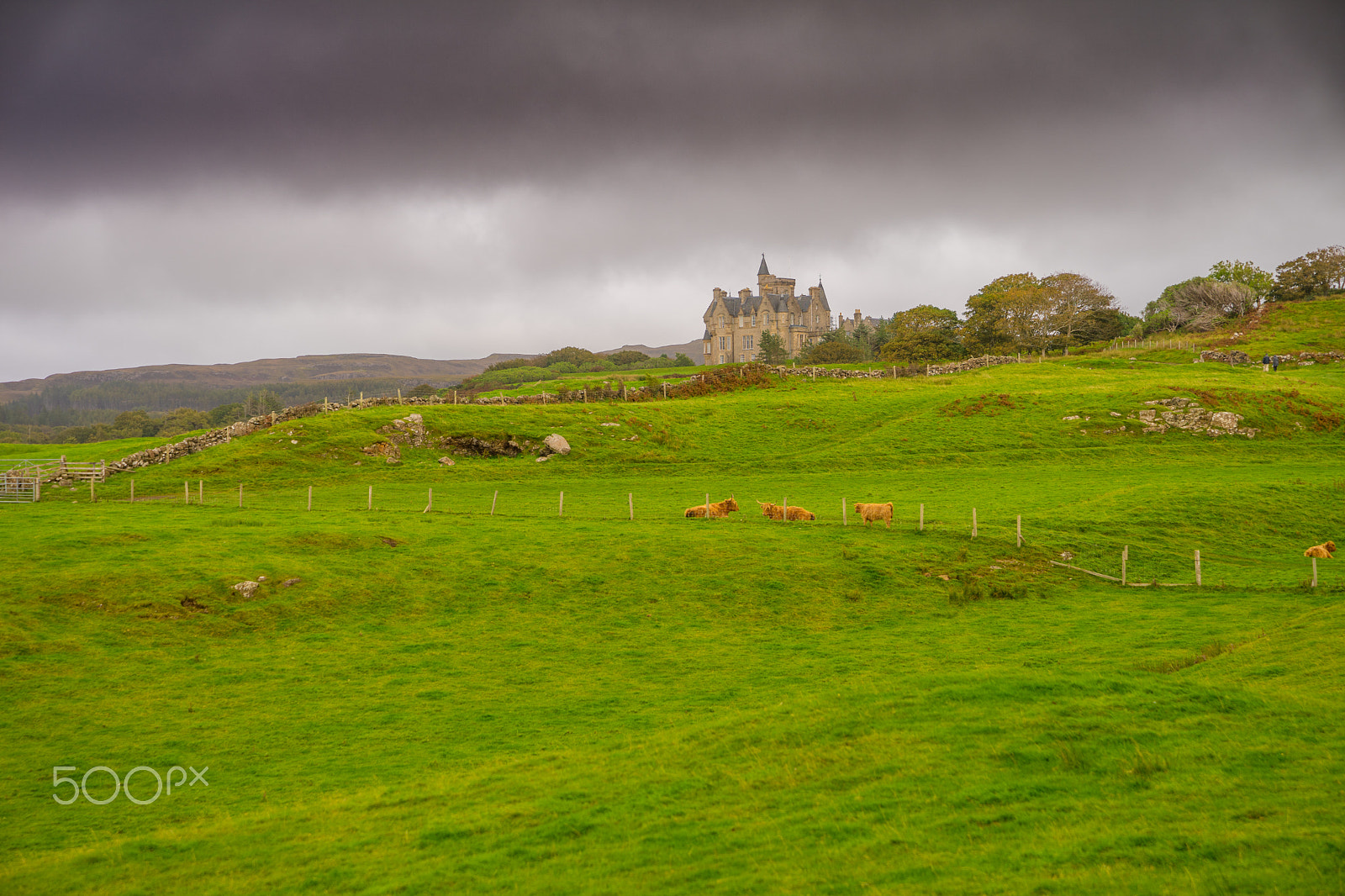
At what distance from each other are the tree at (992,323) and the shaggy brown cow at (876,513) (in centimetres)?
7933

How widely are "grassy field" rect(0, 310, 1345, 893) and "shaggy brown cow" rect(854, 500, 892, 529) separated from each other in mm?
775

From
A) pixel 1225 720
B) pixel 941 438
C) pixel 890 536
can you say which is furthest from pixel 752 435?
pixel 1225 720

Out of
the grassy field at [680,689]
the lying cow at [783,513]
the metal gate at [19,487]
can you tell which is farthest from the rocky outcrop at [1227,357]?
the metal gate at [19,487]

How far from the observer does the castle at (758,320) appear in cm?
16775

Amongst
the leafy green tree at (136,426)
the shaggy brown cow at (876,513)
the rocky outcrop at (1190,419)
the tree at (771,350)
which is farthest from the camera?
the tree at (771,350)

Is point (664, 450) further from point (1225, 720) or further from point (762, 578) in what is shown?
point (1225, 720)

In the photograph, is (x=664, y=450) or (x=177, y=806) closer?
(x=177, y=806)

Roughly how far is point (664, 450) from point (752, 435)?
8.62m

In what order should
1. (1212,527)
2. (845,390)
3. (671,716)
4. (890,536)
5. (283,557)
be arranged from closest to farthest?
(671,716), (283,557), (890,536), (1212,527), (845,390)

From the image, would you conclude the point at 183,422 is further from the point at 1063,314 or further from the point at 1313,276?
the point at 1313,276

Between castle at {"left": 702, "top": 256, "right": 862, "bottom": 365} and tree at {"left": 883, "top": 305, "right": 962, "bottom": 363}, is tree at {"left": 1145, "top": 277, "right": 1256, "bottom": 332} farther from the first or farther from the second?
castle at {"left": 702, "top": 256, "right": 862, "bottom": 365}

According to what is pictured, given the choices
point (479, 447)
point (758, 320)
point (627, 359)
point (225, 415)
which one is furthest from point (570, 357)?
point (479, 447)

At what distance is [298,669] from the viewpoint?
21688mm

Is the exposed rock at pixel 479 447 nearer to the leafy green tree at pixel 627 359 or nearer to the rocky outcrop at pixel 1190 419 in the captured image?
the rocky outcrop at pixel 1190 419
